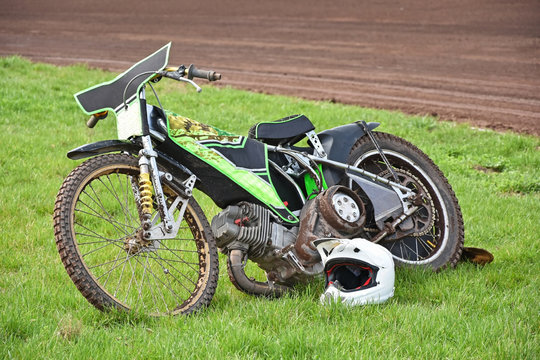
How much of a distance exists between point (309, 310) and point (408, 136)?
6.09 m

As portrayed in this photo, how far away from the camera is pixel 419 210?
5.41 metres

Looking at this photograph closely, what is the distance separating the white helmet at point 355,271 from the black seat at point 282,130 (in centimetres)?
89

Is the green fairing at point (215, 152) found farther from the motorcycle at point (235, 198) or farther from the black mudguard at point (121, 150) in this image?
the black mudguard at point (121, 150)

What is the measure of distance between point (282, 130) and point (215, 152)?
2.33ft

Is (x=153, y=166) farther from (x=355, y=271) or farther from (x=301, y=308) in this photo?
(x=355, y=271)

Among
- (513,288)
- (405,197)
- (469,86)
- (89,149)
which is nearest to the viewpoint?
(89,149)

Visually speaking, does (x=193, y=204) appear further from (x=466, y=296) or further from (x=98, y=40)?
(x=98, y=40)

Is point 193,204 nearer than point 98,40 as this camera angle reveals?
Yes

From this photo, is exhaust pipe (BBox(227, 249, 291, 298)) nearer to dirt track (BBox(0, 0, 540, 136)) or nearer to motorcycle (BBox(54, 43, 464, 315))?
motorcycle (BBox(54, 43, 464, 315))

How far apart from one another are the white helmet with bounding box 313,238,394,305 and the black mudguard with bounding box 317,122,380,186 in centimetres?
68

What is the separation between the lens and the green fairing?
4449 millimetres

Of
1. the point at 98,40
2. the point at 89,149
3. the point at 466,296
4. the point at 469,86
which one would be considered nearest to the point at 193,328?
the point at 89,149

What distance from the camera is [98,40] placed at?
838 inches

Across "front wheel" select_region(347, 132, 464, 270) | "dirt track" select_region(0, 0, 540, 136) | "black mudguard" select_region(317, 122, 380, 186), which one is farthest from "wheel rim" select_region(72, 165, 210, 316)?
"dirt track" select_region(0, 0, 540, 136)
